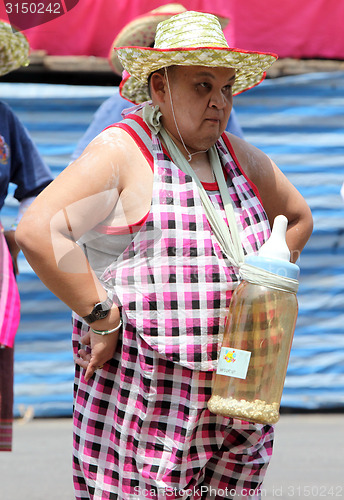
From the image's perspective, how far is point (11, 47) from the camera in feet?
10.6

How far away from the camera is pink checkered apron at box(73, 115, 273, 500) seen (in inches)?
76.7

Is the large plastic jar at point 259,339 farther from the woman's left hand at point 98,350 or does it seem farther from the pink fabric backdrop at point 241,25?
the pink fabric backdrop at point 241,25

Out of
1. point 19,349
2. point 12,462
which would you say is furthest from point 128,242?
point 19,349

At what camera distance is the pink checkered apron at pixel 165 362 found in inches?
76.7

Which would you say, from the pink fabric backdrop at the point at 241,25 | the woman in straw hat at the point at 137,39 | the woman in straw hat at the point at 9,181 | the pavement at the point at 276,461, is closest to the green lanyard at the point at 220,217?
the woman in straw hat at the point at 9,181

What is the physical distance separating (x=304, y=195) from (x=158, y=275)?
370cm

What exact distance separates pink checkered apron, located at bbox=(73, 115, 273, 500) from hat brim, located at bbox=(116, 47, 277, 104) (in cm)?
21

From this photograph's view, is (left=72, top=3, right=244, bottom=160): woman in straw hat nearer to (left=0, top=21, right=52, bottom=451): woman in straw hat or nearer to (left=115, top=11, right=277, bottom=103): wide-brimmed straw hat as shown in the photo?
(left=0, top=21, right=52, bottom=451): woman in straw hat

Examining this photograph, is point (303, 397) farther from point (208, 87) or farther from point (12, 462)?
point (208, 87)

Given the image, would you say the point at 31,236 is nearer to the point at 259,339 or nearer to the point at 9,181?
the point at 259,339

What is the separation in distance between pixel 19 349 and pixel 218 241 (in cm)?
366

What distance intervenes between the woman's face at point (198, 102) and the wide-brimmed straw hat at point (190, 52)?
33 mm

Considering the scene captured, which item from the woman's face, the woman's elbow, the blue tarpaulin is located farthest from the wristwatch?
the blue tarpaulin

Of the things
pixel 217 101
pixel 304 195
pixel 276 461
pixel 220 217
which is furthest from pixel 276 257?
pixel 304 195
